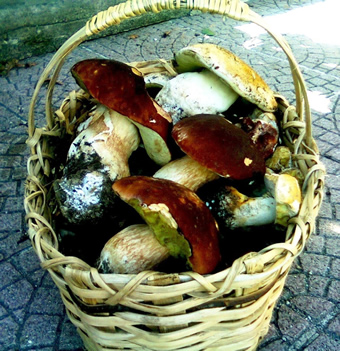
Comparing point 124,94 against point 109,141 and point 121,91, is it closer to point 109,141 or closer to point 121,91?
point 121,91

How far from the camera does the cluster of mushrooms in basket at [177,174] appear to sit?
0.92m

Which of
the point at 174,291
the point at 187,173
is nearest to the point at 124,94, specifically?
the point at 187,173

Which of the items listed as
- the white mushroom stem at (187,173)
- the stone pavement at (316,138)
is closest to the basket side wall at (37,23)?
the stone pavement at (316,138)

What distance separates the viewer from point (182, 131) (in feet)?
3.50

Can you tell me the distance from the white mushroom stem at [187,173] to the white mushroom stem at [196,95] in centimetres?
17

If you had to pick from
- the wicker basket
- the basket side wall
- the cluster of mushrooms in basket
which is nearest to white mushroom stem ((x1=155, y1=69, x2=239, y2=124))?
the cluster of mushrooms in basket

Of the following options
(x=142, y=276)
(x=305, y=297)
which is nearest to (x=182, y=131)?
(x=142, y=276)

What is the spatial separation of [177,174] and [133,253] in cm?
29

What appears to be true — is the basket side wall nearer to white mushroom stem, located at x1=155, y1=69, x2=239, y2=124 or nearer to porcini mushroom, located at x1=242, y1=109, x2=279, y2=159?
white mushroom stem, located at x1=155, y1=69, x2=239, y2=124

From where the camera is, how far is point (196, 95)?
127cm

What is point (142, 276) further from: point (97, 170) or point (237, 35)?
point (237, 35)

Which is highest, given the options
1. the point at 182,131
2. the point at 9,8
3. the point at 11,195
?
the point at 182,131

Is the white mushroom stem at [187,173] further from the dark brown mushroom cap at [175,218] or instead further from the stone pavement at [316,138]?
the stone pavement at [316,138]

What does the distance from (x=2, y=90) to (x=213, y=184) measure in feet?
6.65
